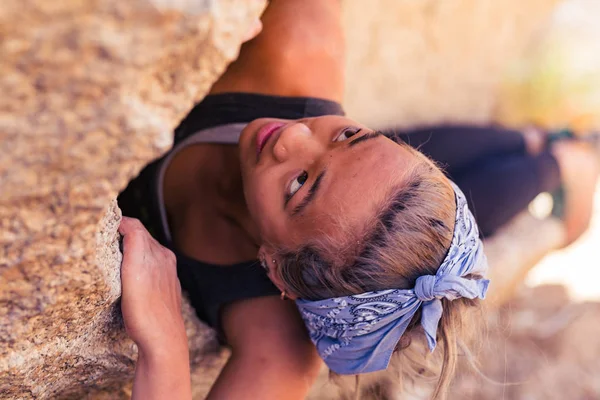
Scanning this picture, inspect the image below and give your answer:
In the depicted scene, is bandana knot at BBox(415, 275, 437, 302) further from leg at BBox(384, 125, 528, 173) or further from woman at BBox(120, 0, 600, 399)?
leg at BBox(384, 125, 528, 173)

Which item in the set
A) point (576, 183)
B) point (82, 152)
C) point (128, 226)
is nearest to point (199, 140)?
point (128, 226)

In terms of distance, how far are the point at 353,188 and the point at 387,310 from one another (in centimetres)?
25

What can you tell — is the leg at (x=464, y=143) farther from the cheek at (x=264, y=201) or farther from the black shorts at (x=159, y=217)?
the cheek at (x=264, y=201)

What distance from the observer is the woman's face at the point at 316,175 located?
41.7 inches

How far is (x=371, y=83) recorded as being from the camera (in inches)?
92.5

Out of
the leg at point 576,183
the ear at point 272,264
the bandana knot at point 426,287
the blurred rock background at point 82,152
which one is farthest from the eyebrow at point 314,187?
the leg at point 576,183

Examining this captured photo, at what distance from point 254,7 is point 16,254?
439 millimetres

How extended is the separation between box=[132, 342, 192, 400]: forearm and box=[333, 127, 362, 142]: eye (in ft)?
1.68

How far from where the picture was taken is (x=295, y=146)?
113 cm

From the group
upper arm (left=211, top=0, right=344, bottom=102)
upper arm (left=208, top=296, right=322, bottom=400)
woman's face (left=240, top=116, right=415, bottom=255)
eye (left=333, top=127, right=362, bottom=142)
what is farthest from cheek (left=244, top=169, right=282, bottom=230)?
upper arm (left=211, top=0, right=344, bottom=102)

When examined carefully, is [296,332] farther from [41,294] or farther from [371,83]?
[371,83]

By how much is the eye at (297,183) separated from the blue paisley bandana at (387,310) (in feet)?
0.76

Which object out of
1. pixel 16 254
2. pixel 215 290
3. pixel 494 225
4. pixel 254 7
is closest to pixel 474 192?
pixel 494 225

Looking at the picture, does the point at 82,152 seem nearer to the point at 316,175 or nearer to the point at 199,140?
the point at 316,175
